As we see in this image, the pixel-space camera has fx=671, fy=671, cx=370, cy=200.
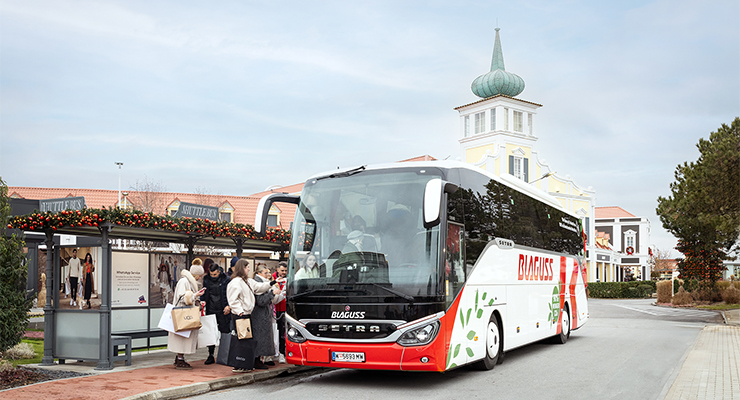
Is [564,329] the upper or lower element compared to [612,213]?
lower

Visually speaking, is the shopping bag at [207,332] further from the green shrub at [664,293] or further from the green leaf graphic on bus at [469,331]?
the green shrub at [664,293]

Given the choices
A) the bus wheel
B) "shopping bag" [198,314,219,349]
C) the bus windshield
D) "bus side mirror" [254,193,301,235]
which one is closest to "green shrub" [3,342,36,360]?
"shopping bag" [198,314,219,349]

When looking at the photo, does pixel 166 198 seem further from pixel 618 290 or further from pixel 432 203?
pixel 432 203

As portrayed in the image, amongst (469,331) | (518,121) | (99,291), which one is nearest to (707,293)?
(518,121)

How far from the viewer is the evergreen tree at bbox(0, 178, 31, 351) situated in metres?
10.0

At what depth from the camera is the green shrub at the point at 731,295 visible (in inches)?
1519

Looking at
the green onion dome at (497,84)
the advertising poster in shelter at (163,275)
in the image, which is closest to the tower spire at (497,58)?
the green onion dome at (497,84)

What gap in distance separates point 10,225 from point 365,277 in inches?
238

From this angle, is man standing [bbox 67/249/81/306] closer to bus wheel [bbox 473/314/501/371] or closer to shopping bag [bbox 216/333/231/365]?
shopping bag [bbox 216/333/231/365]

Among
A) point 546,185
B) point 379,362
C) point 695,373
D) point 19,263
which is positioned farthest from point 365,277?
point 546,185

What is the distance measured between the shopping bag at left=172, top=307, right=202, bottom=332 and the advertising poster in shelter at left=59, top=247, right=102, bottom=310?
1633 millimetres

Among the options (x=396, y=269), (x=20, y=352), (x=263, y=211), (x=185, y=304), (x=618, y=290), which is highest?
(x=263, y=211)

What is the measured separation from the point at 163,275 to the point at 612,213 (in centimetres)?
9439

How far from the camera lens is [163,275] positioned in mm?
14492
